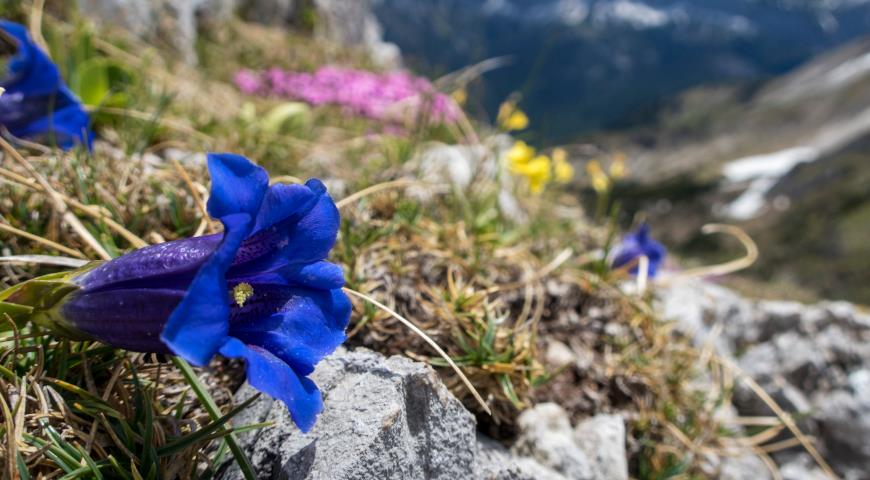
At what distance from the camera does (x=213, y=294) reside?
1109 mm

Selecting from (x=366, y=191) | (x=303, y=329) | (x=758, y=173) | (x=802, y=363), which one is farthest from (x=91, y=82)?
(x=758, y=173)

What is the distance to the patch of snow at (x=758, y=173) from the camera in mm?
104000

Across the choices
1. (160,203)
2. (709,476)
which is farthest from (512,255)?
(160,203)

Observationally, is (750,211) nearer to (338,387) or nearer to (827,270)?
(827,270)

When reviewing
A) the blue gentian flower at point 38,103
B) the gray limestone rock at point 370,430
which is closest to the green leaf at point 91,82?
the blue gentian flower at point 38,103

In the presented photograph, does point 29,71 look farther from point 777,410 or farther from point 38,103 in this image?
point 777,410

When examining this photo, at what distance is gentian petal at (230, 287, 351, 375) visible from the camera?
4.43 feet

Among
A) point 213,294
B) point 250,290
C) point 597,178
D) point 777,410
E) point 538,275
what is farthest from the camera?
point 597,178

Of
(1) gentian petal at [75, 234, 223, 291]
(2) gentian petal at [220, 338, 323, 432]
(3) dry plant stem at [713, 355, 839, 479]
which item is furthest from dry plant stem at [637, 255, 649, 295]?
(1) gentian petal at [75, 234, 223, 291]

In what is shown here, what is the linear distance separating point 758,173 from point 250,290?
445 feet

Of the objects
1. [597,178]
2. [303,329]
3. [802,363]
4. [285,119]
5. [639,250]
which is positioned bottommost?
[802,363]

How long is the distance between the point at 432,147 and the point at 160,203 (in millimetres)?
2309

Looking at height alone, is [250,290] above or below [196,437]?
above

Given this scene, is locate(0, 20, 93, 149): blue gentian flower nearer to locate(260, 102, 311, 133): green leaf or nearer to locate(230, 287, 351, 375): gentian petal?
locate(260, 102, 311, 133): green leaf
